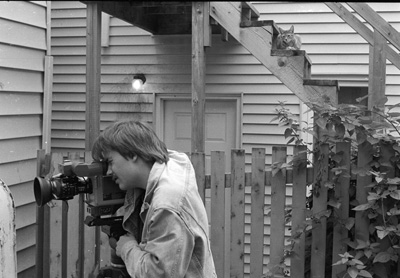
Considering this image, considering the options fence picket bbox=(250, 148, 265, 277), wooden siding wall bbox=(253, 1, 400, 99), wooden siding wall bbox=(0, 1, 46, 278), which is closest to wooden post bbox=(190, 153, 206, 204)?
fence picket bbox=(250, 148, 265, 277)

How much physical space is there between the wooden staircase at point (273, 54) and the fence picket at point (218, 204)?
116cm

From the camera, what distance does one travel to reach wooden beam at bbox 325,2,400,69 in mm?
4754

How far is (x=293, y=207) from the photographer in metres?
3.88

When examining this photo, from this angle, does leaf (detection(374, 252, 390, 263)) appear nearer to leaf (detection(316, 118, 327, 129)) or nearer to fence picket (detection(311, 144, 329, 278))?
fence picket (detection(311, 144, 329, 278))

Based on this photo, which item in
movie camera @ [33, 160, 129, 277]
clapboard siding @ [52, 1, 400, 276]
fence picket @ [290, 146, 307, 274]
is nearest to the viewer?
movie camera @ [33, 160, 129, 277]

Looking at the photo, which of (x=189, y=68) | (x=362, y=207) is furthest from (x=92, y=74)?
(x=362, y=207)

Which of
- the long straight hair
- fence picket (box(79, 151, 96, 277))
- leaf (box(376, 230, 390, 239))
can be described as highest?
the long straight hair

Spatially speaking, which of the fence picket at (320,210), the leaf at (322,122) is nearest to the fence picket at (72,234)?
the fence picket at (320,210)

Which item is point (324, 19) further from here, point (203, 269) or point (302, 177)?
point (203, 269)

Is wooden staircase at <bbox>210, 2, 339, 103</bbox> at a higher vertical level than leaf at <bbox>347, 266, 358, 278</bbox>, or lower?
higher

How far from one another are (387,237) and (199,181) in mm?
1358

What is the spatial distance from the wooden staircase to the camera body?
2.76 metres

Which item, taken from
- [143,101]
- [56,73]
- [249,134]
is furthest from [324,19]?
[56,73]

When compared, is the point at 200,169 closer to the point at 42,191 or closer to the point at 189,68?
the point at 42,191
